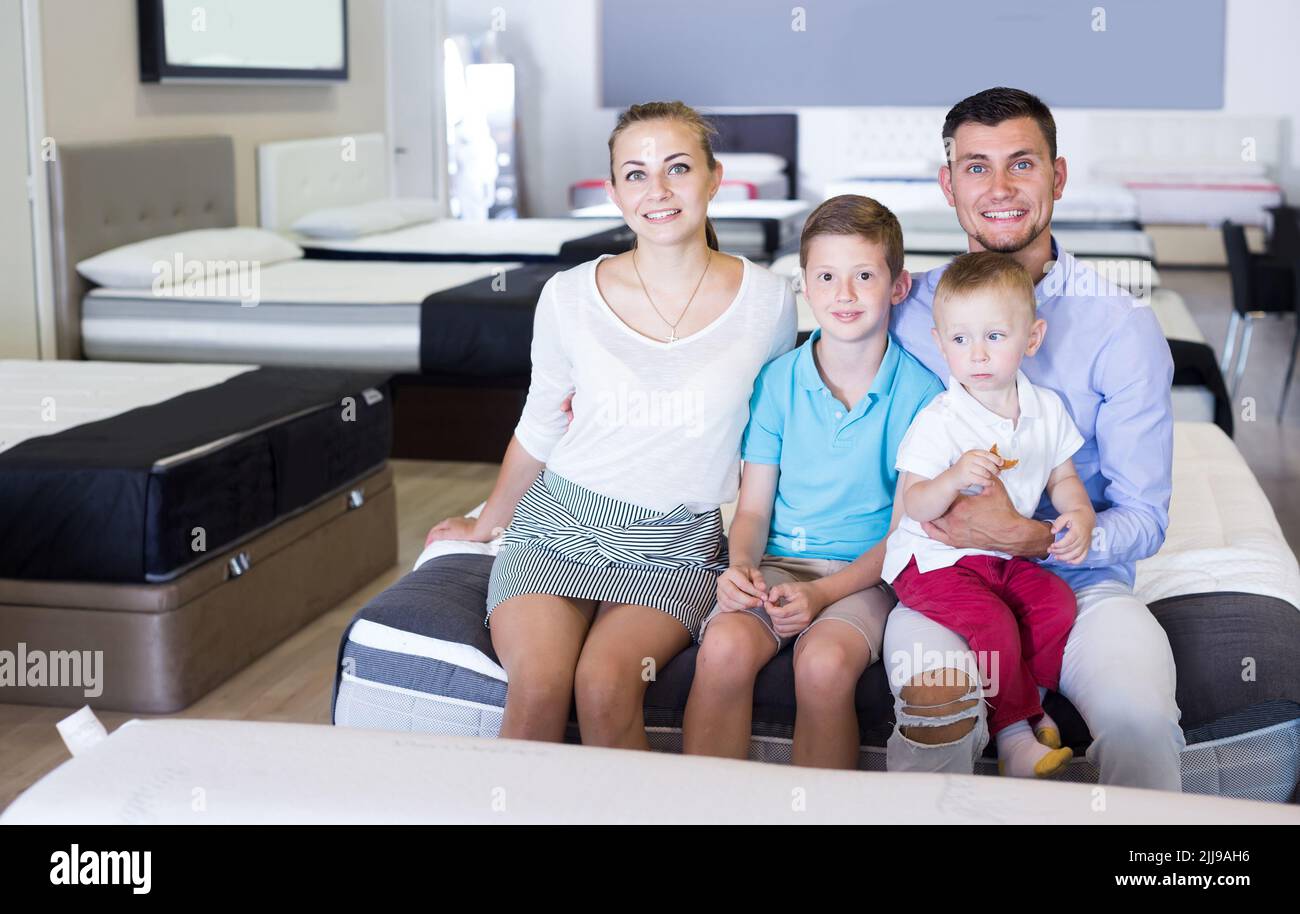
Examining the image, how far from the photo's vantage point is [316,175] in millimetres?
5445

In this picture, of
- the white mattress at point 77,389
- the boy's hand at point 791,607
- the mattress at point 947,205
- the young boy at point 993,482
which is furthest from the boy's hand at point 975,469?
the mattress at point 947,205

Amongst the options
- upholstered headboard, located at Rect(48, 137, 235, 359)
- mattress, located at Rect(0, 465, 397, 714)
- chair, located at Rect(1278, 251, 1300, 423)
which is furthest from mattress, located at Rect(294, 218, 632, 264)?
mattress, located at Rect(0, 465, 397, 714)

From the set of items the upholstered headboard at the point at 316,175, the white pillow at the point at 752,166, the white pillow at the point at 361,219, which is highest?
the white pillow at the point at 752,166

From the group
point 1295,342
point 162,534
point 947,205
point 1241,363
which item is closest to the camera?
point 162,534

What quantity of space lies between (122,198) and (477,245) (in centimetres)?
134

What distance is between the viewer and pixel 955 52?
6234 mm

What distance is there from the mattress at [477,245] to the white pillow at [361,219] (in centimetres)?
3

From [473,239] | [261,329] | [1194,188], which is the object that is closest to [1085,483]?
[261,329]

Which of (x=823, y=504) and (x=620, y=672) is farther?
(x=823, y=504)

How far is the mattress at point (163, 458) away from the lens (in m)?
2.35

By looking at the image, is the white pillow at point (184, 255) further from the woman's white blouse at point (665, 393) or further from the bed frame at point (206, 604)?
the woman's white blouse at point (665, 393)

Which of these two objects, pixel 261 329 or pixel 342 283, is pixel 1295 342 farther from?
pixel 261 329
